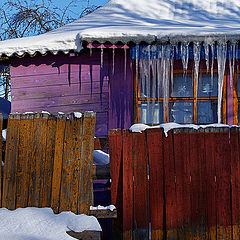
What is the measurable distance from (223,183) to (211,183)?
0.39 ft

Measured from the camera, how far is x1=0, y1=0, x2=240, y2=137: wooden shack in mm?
5430

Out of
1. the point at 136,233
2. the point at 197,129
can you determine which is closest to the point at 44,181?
the point at 136,233

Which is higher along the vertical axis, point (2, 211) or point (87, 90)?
point (87, 90)

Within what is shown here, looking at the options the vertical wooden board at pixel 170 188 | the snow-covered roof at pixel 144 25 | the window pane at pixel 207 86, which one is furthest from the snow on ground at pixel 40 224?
the window pane at pixel 207 86

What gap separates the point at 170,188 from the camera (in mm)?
2826

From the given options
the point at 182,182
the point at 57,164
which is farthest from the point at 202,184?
the point at 57,164

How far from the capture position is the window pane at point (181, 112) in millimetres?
5949

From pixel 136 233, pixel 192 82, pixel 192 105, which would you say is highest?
pixel 192 82

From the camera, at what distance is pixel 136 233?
283 cm

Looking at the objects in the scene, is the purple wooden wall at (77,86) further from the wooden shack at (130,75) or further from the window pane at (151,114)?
the window pane at (151,114)

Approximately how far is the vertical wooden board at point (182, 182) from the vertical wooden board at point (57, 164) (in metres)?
1.16

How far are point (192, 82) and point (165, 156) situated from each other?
11.5ft

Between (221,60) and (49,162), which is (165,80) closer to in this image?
(221,60)

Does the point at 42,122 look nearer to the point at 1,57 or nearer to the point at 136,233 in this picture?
the point at 136,233
